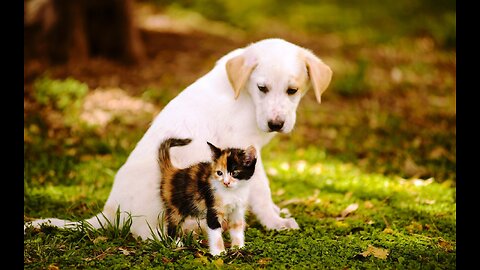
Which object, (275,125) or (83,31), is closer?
(275,125)

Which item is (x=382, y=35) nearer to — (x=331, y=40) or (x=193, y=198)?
(x=331, y=40)

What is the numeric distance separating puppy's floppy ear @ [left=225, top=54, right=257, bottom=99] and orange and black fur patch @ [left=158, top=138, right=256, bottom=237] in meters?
0.61

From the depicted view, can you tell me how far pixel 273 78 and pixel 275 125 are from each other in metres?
0.36

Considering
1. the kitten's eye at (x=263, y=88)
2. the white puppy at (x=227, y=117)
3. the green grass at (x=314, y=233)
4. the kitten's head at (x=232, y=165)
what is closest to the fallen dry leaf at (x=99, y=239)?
the green grass at (x=314, y=233)

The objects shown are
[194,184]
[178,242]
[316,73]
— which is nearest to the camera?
[194,184]

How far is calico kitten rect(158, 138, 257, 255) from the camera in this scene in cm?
432

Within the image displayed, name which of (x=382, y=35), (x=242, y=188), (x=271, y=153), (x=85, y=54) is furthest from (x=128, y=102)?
(x=382, y=35)

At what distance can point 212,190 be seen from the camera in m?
4.40

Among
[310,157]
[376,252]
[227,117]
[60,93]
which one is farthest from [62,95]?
[376,252]

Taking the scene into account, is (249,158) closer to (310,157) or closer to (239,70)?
(239,70)

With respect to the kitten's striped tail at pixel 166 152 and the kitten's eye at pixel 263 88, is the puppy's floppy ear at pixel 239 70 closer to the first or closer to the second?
the kitten's eye at pixel 263 88

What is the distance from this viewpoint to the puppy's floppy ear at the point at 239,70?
5000 mm

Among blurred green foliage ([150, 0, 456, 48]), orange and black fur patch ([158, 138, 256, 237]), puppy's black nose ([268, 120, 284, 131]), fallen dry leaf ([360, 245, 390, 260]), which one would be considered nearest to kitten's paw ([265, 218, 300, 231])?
fallen dry leaf ([360, 245, 390, 260])

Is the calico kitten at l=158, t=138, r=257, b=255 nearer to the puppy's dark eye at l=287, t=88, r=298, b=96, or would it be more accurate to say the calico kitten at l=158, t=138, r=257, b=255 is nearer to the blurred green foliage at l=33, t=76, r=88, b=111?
the puppy's dark eye at l=287, t=88, r=298, b=96
